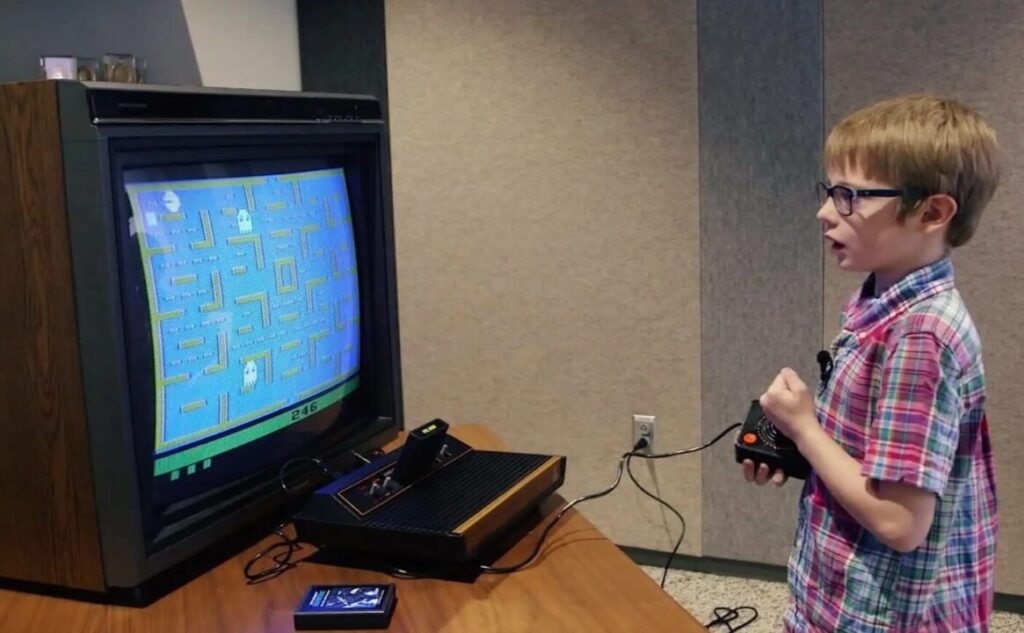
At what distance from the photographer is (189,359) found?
119 cm

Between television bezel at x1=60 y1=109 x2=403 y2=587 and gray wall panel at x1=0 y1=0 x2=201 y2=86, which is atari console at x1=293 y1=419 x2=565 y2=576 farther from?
gray wall panel at x1=0 y1=0 x2=201 y2=86

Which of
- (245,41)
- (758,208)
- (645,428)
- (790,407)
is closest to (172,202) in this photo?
(790,407)

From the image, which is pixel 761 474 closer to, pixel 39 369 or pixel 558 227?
pixel 39 369

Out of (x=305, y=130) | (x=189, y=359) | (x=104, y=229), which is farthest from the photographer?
(x=305, y=130)

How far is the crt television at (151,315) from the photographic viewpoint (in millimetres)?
1061

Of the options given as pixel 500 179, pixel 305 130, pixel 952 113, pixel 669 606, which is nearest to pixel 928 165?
pixel 952 113

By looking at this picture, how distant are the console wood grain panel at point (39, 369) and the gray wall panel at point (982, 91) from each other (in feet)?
6.03

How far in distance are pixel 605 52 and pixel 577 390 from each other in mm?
870

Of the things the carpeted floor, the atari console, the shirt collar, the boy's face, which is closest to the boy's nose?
the boy's face

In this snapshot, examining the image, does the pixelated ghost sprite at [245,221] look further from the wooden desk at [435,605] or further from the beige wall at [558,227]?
the beige wall at [558,227]

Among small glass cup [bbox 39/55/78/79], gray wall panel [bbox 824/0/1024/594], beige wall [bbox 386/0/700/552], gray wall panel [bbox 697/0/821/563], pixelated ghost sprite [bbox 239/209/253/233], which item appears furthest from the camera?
beige wall [bbox 386/0/700/552]

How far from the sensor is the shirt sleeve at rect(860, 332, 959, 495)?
1140mm

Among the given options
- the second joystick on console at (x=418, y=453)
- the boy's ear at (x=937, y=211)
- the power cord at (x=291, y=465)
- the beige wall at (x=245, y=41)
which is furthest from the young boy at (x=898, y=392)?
the beige wall at (x=245, y=41)

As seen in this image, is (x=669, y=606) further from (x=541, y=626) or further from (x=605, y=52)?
(x=605, y=52)
